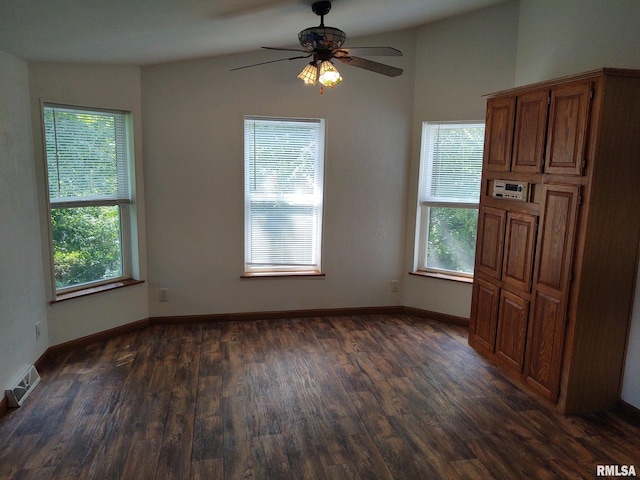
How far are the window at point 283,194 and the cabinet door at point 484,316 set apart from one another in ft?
5.41

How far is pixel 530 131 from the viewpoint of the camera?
315 cm

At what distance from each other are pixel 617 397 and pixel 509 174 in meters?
1.69

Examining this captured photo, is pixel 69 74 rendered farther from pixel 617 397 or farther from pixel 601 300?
pixel 617 397

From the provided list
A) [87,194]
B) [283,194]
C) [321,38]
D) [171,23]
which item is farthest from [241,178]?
[321,38]

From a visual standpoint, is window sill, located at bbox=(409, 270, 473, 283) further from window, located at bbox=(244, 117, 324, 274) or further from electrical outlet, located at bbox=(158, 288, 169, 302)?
electrical outlet, located at bbox=(158, 288, 169, 302)

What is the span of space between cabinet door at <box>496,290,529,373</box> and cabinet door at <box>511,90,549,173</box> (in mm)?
981

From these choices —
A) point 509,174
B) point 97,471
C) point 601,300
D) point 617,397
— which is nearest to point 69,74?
point 97,471

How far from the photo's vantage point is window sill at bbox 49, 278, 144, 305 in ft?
12.2

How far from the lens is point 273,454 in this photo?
8.22 feet

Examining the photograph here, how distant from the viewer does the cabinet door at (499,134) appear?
3.36m

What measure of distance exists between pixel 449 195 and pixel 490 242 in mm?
1038

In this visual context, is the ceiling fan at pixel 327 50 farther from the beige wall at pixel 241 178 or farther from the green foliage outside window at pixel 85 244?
the green foliage outside window at pixel 85 244

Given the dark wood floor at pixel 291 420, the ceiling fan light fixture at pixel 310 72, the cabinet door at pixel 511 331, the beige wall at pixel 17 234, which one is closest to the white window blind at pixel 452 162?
the cabinet door at pixel 511 331

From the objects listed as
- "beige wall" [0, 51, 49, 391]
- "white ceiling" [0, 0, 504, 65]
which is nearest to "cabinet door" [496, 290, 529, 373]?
"white ceiling" [0, 0, 504, 65]
